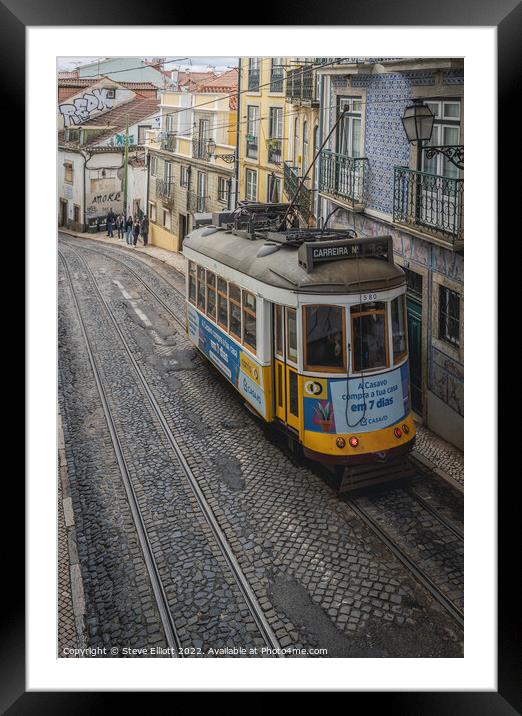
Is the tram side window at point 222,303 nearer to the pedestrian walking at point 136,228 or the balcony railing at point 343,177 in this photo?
the pedestrian walking at point 136,228

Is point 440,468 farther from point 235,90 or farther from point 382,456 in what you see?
point 235,90

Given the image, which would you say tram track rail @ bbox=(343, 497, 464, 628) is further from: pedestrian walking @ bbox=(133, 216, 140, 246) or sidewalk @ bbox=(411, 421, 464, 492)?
pedestrian walking @ bbox=(133, 216, 140, 246)

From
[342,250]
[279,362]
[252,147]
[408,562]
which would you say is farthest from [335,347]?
[252,147]

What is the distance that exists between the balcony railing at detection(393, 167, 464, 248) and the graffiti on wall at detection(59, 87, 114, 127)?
3241 mm

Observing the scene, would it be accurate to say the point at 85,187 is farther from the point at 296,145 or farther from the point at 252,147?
the point at 252,147

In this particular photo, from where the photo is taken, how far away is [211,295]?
9.69m

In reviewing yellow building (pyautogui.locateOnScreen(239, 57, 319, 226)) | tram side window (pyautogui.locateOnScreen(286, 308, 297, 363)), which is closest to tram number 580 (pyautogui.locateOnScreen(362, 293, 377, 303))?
tram side window (pyautogui.locateOnScreen(286, 308, 297, 363))

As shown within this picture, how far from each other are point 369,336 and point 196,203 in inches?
204

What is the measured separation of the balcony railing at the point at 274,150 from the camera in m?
10.4

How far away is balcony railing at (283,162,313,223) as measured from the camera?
386 inches

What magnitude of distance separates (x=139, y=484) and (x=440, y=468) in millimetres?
2917

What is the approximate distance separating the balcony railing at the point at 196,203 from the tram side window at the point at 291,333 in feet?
14.0
